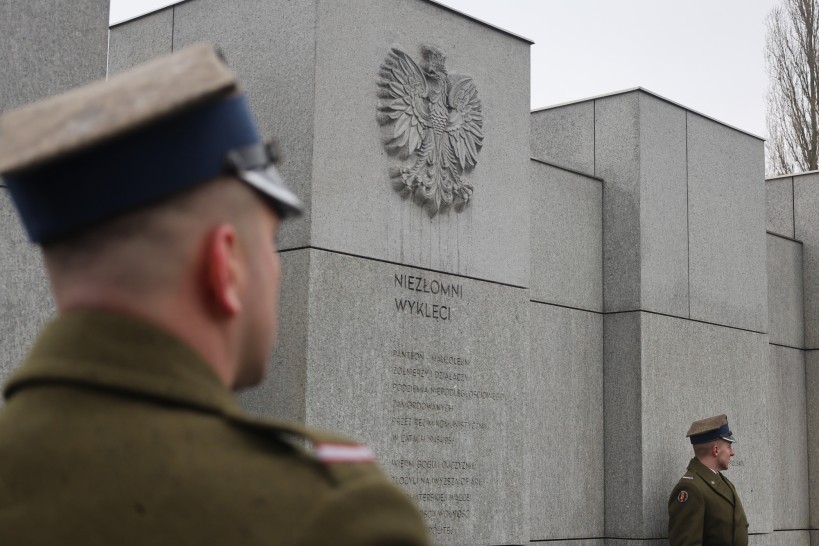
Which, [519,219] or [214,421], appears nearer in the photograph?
[214,421]

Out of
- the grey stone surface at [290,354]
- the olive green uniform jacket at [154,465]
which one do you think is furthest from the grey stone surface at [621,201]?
the olive green uniform jacket at [154,465]

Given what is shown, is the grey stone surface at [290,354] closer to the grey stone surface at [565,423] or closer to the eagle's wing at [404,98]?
the eagle's wing at [404,98]

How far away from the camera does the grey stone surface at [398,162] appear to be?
21.3 ft

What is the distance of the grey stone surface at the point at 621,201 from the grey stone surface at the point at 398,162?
162 centimetres

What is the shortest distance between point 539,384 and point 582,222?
137 centimetres

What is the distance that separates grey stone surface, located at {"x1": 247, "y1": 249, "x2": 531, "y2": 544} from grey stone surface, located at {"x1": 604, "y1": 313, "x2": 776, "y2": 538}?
1659mm

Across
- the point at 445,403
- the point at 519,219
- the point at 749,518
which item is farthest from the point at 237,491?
the point at 749,518

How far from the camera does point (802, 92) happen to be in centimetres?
1692

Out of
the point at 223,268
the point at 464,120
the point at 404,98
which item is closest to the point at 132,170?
the point at 223,268

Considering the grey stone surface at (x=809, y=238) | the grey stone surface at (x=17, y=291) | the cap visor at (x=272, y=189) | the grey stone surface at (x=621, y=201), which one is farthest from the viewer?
the grey stone surface at (x=809, y=238)

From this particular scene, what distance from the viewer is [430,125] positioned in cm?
709

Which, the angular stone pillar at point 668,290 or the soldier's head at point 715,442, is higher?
the angular stone pillar at point 668,290

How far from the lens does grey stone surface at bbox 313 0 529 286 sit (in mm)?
6496

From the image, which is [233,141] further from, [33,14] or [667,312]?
[667,312]
